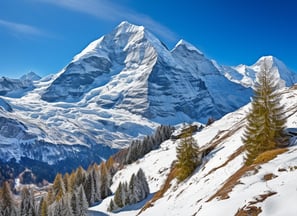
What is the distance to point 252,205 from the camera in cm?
2245

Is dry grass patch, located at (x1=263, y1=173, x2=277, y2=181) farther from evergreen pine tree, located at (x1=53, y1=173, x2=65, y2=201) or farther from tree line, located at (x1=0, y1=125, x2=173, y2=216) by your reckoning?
evergreen pine tree, located at (x1=53, y1=173, x2=65, y2=201)

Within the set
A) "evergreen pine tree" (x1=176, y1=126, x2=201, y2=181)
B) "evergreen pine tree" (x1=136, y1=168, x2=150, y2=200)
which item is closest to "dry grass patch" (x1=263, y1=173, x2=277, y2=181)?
"evergreen pine tree" (x1=176, y1=126, x2=201, y2=181)

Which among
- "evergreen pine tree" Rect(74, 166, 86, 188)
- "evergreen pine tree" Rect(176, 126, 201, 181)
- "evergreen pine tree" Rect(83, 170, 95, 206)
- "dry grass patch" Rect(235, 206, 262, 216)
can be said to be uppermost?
"evergreen pine tree" Rect(74, 166, 86, 188)

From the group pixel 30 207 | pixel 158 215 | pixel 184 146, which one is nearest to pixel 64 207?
pixel 30 207

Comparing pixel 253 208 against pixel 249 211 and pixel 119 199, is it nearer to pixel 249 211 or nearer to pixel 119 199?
pixel 249 211

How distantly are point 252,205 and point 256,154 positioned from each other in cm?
2278

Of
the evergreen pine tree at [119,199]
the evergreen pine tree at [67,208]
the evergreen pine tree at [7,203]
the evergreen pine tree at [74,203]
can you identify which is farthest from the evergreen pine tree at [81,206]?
the evergreen pine tree at [7,203]

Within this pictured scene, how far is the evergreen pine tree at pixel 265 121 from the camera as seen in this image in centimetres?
4544

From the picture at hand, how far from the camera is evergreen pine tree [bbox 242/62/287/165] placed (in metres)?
45.4

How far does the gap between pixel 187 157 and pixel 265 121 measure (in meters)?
28.1

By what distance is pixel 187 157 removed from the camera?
72.2 metres

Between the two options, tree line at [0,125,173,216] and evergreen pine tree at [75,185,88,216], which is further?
tree line at [0,125,173,216]

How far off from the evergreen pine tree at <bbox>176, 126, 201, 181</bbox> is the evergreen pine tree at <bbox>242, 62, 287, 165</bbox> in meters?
24.8

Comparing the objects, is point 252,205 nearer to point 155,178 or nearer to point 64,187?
point 155,178
